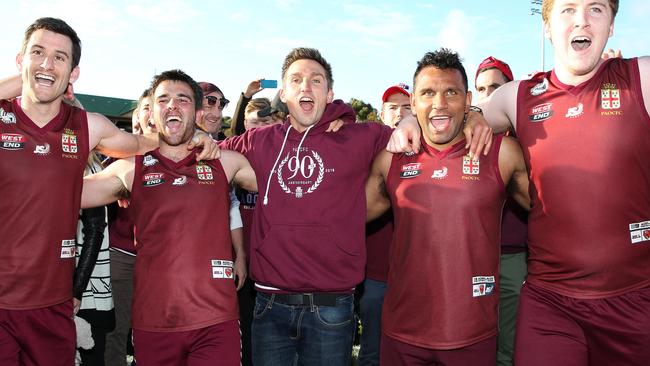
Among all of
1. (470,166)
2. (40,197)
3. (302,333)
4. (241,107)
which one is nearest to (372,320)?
(302,333)

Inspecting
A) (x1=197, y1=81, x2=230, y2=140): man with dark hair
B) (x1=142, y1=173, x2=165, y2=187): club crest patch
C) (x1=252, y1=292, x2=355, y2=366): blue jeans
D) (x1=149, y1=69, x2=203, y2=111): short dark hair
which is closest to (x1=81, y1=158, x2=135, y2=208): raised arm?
(x1=142, y1=173, x2=165, y2=187): club crest patch

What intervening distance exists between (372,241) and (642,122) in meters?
2.50

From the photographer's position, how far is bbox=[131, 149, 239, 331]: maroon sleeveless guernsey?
12.1 ft

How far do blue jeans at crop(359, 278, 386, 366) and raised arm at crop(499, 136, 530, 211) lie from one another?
168cm

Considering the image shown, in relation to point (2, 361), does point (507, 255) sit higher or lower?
higher

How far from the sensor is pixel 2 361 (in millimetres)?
3434

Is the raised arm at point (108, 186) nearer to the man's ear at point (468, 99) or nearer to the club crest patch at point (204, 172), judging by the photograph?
the club crest patch at point (204, 172)

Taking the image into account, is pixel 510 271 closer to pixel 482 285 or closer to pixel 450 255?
pixel 482 285

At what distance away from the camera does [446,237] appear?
3.48 m

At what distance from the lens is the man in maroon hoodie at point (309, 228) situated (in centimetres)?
380

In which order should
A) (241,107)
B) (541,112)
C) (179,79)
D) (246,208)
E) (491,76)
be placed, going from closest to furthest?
1. (541,112)
2. (179,79)
3. (491,76)
4. (246,208)
5. (241,107)

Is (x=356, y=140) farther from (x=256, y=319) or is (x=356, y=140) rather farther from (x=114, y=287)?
(x=114, y=287)

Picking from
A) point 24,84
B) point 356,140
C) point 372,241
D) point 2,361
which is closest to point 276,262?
point 356,140

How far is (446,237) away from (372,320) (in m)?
1.74
